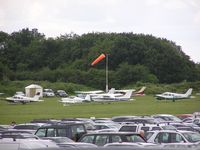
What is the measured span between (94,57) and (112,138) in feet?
420

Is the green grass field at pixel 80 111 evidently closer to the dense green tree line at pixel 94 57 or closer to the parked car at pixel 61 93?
the parked car at pixel 61 93

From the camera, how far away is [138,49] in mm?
145000

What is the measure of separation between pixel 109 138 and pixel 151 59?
407 ft

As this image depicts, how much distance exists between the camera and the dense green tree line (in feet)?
458

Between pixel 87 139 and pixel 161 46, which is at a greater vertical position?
pixel 161 46

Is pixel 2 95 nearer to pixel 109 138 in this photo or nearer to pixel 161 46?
pixel 161 46

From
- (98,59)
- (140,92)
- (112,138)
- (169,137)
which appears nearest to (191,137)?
(169,137)

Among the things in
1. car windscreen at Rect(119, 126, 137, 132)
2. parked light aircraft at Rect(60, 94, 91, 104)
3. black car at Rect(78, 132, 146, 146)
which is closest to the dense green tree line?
parked light aircraft at Rect(60, 94, 91, 104)

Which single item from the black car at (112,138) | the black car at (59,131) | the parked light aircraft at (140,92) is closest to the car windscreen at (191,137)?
the black car at (112,138)

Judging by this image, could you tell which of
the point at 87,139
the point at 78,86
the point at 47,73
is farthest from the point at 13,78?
the point at 87,139

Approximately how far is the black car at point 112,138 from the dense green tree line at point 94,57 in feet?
351

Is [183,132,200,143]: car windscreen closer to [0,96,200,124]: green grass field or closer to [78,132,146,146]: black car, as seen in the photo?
[78,132,146,146]: black car

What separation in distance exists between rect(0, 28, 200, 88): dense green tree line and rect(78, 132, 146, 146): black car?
107 meters

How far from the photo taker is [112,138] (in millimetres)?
18969
